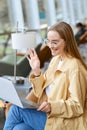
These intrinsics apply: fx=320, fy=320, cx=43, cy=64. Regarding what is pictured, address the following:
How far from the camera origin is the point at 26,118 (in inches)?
83.8

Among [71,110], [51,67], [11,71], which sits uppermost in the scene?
[51,67]

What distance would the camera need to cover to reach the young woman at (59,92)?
185cm

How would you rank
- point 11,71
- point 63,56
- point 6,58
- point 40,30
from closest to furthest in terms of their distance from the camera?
point 63,56
point 11,71
point 6,58
point 40,30

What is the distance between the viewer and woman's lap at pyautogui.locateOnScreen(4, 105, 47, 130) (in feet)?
6.81

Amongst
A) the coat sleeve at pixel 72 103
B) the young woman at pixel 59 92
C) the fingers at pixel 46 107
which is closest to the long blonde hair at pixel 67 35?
the young woman at pixel 59 92

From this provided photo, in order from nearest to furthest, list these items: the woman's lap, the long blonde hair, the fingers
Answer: the fingers, the long blonde hair, the woman's lap

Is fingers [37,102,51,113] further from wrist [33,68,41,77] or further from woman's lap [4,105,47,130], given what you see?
wrist [33,68,41,77]

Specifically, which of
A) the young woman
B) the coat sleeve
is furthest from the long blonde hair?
the coat sleeve

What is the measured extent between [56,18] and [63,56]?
5565 millimetres

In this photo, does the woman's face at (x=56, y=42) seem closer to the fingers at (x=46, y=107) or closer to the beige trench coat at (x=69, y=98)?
the beige trench coat at (x=69, y=98)

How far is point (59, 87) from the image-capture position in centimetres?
196

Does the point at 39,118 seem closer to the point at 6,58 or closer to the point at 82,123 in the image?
the point at 82,123

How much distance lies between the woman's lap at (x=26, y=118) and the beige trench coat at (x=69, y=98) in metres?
0.15

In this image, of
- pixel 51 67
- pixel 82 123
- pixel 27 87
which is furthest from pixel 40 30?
pixel 82 123
